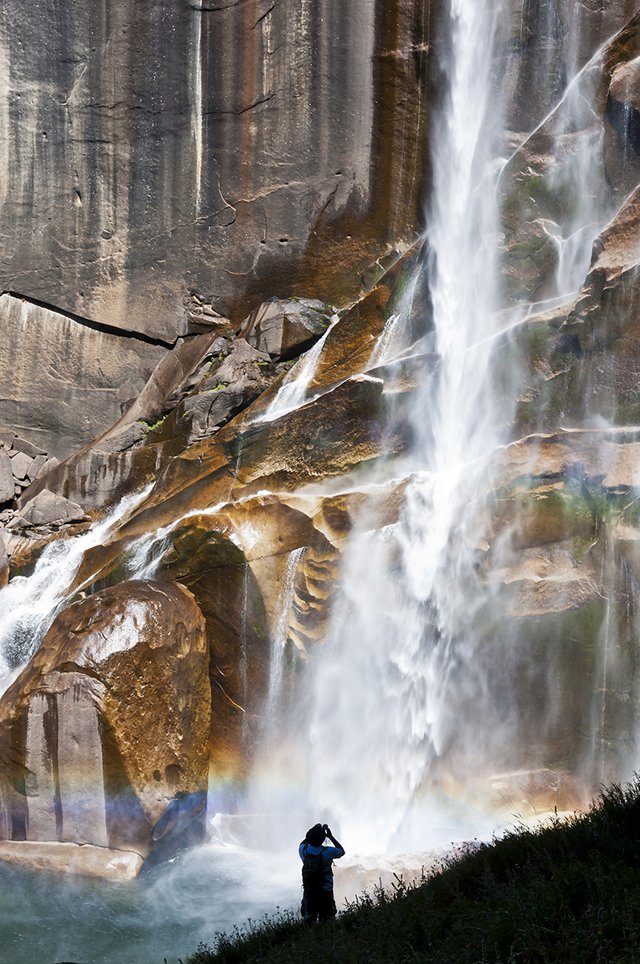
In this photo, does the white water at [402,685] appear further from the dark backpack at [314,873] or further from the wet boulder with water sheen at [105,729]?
the dark backpack at [314,873]

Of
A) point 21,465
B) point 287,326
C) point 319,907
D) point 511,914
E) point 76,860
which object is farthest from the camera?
point 21,465

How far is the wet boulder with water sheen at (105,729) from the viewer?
31.5ft

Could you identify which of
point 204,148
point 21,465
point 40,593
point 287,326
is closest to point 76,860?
point 40,593

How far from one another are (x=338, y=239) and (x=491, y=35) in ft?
10.5

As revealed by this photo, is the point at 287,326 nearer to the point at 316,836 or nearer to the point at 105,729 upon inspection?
the point at 105,729

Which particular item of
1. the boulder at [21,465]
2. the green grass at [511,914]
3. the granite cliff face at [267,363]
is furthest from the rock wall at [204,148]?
the green grass at [511,914]

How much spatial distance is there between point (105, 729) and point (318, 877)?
3.89 m

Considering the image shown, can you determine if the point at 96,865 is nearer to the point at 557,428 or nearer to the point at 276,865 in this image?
the point at 276,865

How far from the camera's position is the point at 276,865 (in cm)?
978

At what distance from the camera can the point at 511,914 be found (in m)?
4.79

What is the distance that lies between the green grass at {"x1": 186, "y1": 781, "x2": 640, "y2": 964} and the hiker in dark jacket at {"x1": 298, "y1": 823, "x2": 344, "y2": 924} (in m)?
0.16

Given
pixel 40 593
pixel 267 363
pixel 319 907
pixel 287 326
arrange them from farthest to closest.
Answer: pixel 287 326
pixel 267 363
pixel 40 593
pixel 319 907

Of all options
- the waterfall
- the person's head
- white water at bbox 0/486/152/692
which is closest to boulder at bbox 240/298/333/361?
white water at bbox 0/486/152/692

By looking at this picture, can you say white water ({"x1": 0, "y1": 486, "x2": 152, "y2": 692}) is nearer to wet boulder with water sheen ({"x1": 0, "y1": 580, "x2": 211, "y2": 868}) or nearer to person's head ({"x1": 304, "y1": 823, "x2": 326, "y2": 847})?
wet boulder with water sheen ({"x1": 0, "y1": 580, "x2": 211, "y2": 868})
